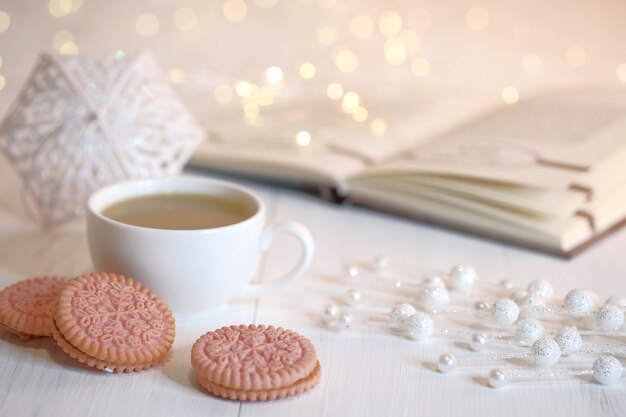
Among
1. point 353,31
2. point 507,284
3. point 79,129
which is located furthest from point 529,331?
point 353,31

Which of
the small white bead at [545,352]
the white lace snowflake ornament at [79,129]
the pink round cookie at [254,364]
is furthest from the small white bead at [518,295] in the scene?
the white lace snowflake ornament at [79,129]

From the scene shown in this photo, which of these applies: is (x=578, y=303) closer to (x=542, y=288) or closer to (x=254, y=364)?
(x=542, y=288)

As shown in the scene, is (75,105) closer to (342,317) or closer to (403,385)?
(342,317)

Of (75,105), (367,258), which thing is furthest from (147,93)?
(367,258)

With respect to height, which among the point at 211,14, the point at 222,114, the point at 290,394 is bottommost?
the point at 290,394

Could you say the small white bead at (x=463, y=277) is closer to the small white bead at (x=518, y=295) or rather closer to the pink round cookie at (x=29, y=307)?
the small white bead at (x=518, y=295)

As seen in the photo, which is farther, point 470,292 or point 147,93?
point 147,93

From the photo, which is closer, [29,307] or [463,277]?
[29,307]
